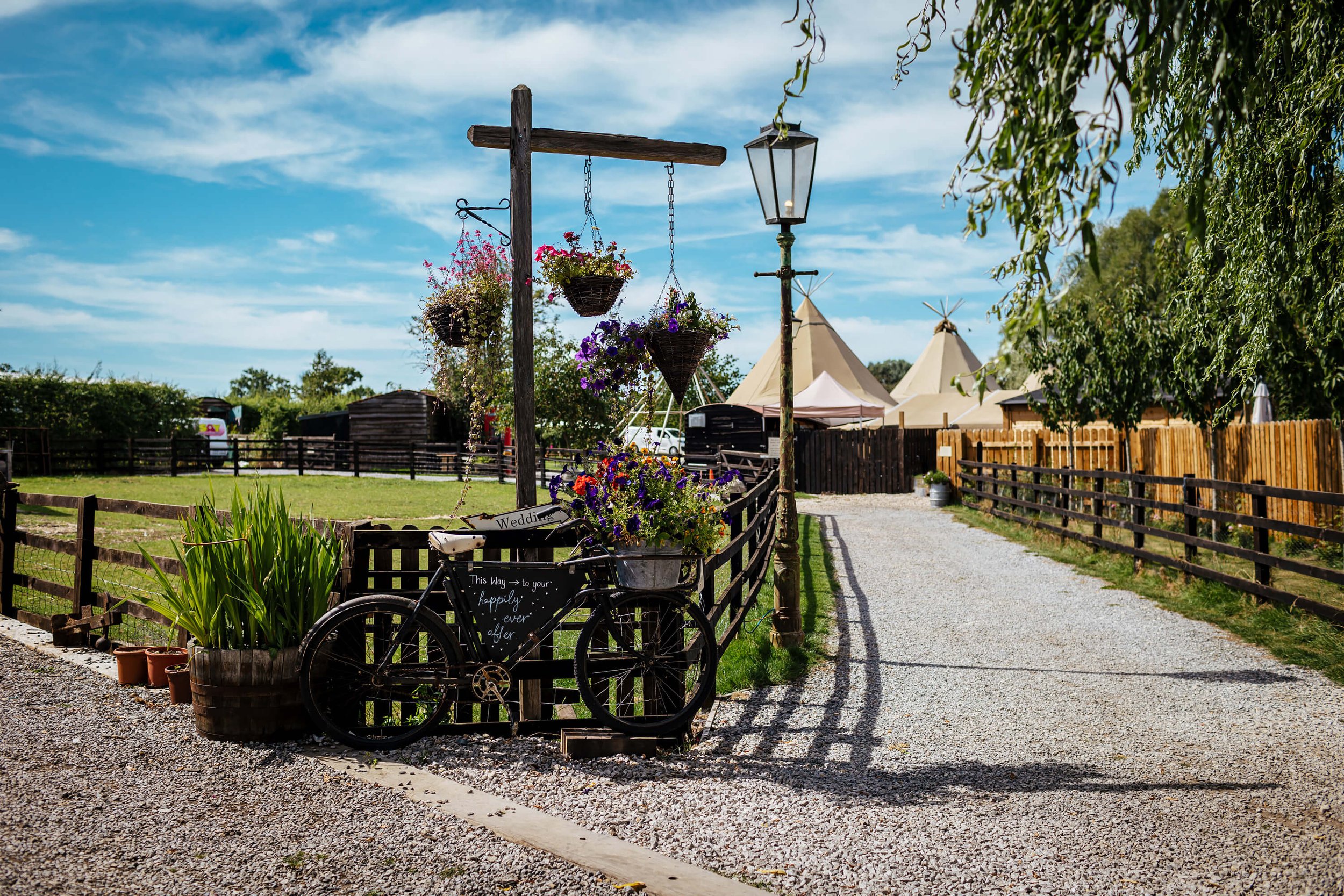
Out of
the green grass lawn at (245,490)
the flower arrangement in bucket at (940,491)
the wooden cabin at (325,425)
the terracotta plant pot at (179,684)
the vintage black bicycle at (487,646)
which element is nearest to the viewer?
the vintage black bicycle at (487,646)

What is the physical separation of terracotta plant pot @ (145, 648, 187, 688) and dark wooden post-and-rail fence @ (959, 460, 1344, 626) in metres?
7.93

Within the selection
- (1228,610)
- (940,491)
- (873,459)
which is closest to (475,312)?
(1228,610)

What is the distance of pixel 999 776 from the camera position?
14.6 ft

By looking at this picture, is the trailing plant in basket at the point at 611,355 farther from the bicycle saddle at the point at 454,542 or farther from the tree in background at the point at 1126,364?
the tree in background at the point at 1126,364

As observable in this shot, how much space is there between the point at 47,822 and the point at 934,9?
4961 millimetres

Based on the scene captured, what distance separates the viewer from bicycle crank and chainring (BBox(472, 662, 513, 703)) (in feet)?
15.3

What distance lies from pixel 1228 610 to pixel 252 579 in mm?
8070

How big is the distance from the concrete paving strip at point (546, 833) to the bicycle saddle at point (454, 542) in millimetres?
1016

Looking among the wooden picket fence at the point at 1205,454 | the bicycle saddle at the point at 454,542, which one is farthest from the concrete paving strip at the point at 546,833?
the wooden picket fence at the point at 1205,454

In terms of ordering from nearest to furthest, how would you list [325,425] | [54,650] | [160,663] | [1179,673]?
[160,663], [1179,673], [54,650], [325,425]

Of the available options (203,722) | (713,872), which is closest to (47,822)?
(203,722)

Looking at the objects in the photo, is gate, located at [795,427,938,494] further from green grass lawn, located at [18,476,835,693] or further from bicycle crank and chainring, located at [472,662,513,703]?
bicycle crank and chainring, located at [472,662,513,703]

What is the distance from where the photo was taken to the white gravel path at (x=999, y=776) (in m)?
3.45

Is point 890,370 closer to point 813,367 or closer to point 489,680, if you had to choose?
point 813,367
